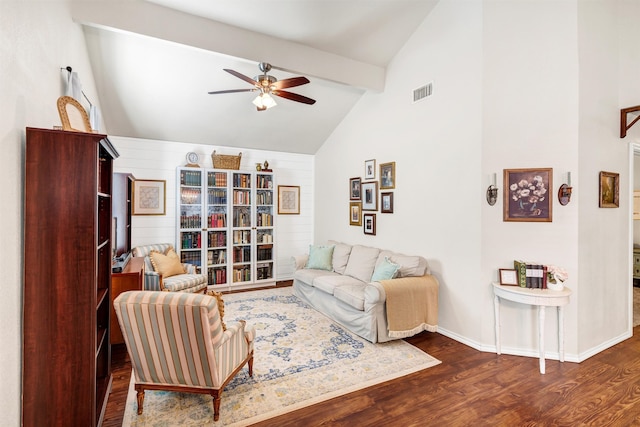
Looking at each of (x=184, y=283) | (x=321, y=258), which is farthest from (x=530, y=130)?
(x=184, y=283)

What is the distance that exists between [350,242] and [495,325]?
2556 millimetres

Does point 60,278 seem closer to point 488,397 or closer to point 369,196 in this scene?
point 488,397

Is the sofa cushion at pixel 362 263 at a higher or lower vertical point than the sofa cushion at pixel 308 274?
higher

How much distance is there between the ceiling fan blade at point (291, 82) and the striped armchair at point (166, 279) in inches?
109

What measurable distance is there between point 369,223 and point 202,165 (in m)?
3.11

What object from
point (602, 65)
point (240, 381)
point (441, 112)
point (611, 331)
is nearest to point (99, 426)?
point (240, 381)

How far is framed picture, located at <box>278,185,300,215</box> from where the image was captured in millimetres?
6289

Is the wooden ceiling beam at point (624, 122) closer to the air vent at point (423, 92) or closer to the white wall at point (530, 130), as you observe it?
the white wall at point (530, 130)

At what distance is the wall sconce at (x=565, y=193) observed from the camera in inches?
117

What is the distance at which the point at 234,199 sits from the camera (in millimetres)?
5641

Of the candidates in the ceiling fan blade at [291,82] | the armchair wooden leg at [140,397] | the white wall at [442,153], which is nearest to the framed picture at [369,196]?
the white wall at [442,153]

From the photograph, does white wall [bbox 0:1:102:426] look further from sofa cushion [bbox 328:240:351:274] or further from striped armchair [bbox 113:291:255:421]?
sofa cushion [bbox 328:240:351:274]

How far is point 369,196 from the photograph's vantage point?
4.86 metres

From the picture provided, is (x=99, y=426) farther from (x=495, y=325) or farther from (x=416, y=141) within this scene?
(x=416, y=141)
